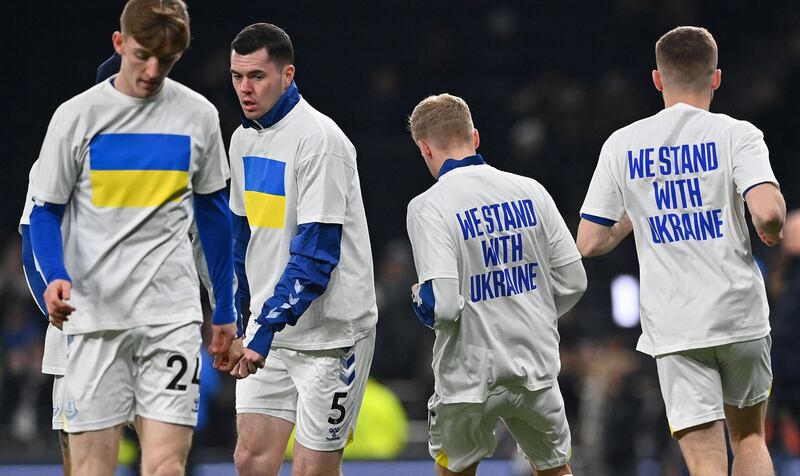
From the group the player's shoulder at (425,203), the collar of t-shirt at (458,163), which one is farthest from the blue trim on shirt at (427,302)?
the collar of t-shirt at (458,163)

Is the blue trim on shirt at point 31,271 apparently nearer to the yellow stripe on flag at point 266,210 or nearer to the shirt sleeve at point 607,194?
the yellow stripe on flag at point 266,210

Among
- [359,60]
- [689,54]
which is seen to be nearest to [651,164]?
[689,54]

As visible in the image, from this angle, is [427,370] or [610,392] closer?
[610,392]

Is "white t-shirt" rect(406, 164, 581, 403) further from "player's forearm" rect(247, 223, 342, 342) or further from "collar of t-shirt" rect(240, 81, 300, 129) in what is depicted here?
"collar of t-shirt" rect(240, 81, 300, 129)

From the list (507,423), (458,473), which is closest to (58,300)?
(458,473)

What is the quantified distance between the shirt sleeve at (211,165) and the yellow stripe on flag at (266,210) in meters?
0.39

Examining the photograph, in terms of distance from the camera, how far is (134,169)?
448 cm

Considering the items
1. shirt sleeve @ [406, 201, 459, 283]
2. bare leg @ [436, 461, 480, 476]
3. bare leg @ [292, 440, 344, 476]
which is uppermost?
shirt sleeve @ [406, 201, 459, 283]

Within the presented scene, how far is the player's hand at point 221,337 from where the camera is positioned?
15.8 feet

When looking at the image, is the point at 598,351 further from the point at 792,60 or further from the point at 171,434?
the point at 171,434

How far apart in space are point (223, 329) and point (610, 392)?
7.09 meters

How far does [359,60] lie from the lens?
17.3 metres

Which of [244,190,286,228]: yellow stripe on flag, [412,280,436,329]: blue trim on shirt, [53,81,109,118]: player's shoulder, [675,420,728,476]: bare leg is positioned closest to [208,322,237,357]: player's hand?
[244,190,286,228]: yellow stripe on flag

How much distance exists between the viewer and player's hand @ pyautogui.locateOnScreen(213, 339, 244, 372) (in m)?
4.86
